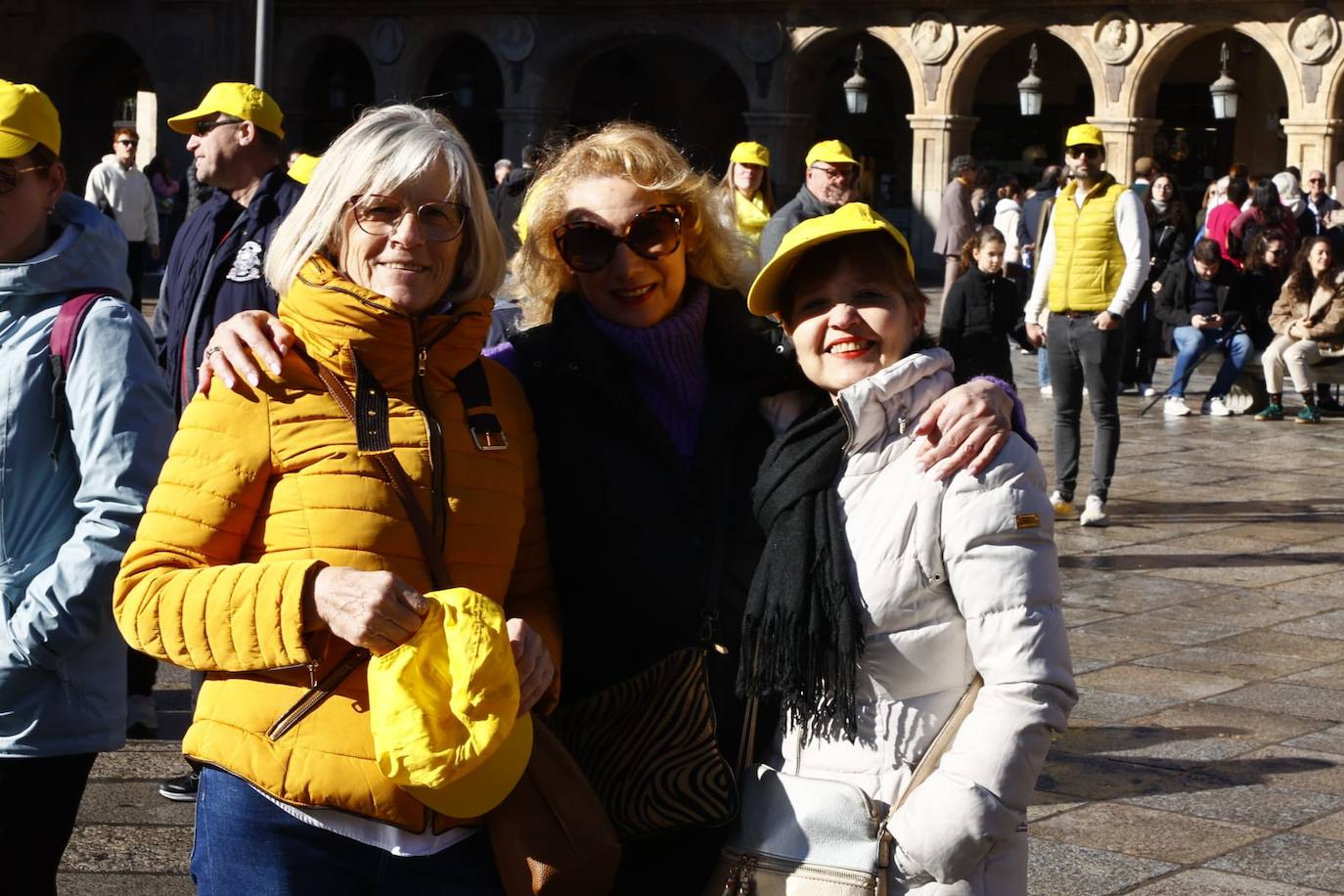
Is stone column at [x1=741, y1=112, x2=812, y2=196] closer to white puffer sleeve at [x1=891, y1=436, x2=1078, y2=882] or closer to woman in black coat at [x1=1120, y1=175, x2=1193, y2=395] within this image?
woman in black coat at [x1=1120, y1=175, x2=1193, y2=395]

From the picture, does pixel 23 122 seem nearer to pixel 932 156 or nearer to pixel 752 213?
pixel 752 213

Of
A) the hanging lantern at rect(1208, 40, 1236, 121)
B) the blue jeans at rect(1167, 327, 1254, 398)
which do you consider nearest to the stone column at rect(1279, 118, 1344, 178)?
the hanging lantern at rect(1208, 40, 1236, 121)

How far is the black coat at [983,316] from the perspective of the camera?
10156 millimetres

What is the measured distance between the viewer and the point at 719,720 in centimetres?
298

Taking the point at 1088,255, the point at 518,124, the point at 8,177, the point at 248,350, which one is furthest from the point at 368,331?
the point at 518,124

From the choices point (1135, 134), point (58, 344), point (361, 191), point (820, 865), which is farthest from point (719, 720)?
point (1135, 134)

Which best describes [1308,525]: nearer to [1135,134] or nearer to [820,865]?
[820,865]

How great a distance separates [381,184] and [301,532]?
511 millimetres

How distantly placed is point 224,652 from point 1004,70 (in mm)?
32303

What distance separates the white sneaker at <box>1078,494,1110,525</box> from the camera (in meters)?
10.5

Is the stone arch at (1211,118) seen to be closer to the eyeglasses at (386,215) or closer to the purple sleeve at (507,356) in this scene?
the purple sleeve at (507,356)

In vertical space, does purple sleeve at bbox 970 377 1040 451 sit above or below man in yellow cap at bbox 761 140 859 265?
below

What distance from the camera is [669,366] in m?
3.09

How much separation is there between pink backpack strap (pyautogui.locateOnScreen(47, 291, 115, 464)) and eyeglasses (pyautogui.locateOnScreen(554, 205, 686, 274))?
871 millimetres
